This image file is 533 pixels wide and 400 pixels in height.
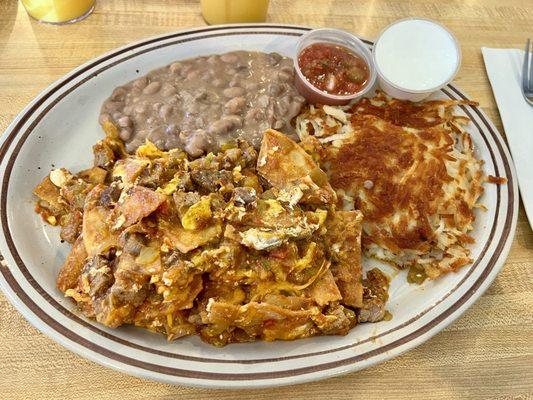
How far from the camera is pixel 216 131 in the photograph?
130 inches

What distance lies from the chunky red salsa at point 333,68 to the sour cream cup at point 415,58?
0.15 meters

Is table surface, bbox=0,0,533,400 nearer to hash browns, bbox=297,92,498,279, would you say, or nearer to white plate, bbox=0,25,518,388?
white plate, bbox=0,25,518,388

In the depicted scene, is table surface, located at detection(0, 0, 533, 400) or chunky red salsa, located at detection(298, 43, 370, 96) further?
chunky red salsa, located at detection(298, 43, 370, 96)

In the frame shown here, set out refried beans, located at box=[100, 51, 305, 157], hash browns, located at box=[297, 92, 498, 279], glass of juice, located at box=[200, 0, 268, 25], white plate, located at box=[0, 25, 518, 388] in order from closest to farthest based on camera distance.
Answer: white plate, located at box=[0, 25, 518, 388]
hash browns, located at box=[297, 92, 498, 279]
refried beans, located at box=[100, 51, 305, 157]
glass of juice, located at box=[200, 0, 268, 25]

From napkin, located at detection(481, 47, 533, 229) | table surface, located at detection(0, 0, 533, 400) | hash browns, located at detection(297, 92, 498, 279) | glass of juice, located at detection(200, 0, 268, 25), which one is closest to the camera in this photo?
table surface, located at detection(0, 0, 533, 400)

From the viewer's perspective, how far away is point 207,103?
11.4 ft

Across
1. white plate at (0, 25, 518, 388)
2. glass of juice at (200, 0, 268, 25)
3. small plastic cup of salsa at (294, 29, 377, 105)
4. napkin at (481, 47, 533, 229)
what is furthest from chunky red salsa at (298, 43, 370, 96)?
napkin at (481, 47, 533, 229)

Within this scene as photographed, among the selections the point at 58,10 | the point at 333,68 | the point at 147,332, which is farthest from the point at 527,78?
the point at 58,10

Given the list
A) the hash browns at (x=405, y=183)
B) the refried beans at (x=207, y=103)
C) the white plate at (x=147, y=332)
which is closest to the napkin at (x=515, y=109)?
the white plate at (x=147, y=332)

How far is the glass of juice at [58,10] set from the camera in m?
3.97

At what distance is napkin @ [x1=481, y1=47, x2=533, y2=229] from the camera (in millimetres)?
3539

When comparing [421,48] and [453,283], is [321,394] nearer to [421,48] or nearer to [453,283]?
[453,283]

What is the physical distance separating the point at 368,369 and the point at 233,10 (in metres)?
2.96

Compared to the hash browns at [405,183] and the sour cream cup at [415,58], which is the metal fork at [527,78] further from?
the hash browns at [405,183]
